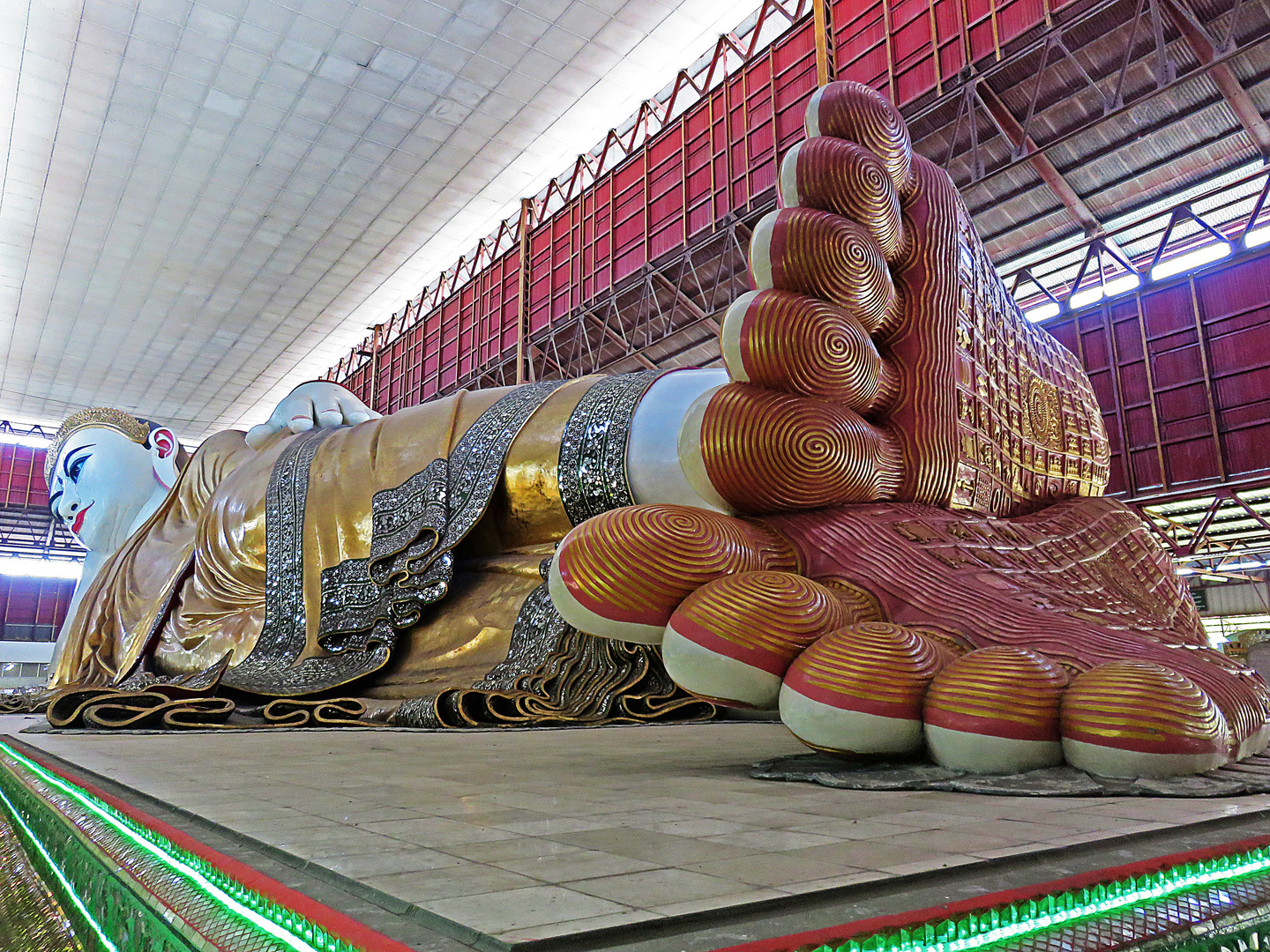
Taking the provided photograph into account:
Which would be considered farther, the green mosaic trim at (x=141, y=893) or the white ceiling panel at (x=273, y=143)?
the white ceiling panel at (x=273, y=143)

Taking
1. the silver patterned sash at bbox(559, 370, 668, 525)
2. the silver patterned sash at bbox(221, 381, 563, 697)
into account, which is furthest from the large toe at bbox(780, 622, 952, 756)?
the silver patterned sash at bbox(221, 381, 563, 697)

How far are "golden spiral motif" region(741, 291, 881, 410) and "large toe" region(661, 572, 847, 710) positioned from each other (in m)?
0.42

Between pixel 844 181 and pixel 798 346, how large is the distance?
41 centimetres

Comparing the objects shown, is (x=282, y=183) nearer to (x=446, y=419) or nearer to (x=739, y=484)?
(x=446, y=419)

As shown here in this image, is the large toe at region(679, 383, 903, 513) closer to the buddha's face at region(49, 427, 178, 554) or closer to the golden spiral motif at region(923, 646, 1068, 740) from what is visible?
the golden spiral motif at region(923, 646, 1068, 740)

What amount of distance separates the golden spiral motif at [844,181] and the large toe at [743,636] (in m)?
0.84

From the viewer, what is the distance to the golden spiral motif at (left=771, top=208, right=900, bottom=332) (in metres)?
1.67

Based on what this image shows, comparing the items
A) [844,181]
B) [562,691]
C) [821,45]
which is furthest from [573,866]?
[821,45]

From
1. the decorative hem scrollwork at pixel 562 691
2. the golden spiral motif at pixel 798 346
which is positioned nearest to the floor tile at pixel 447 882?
the golden spiral motif at pixel 798 346

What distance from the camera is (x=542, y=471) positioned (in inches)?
124

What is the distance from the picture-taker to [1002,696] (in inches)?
45.0

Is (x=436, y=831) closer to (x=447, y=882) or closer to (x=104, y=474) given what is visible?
(x=447, y=882)

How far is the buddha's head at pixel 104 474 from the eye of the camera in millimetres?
5609

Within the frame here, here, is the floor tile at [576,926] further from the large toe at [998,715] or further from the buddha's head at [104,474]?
the buddha's head at [104,474]
